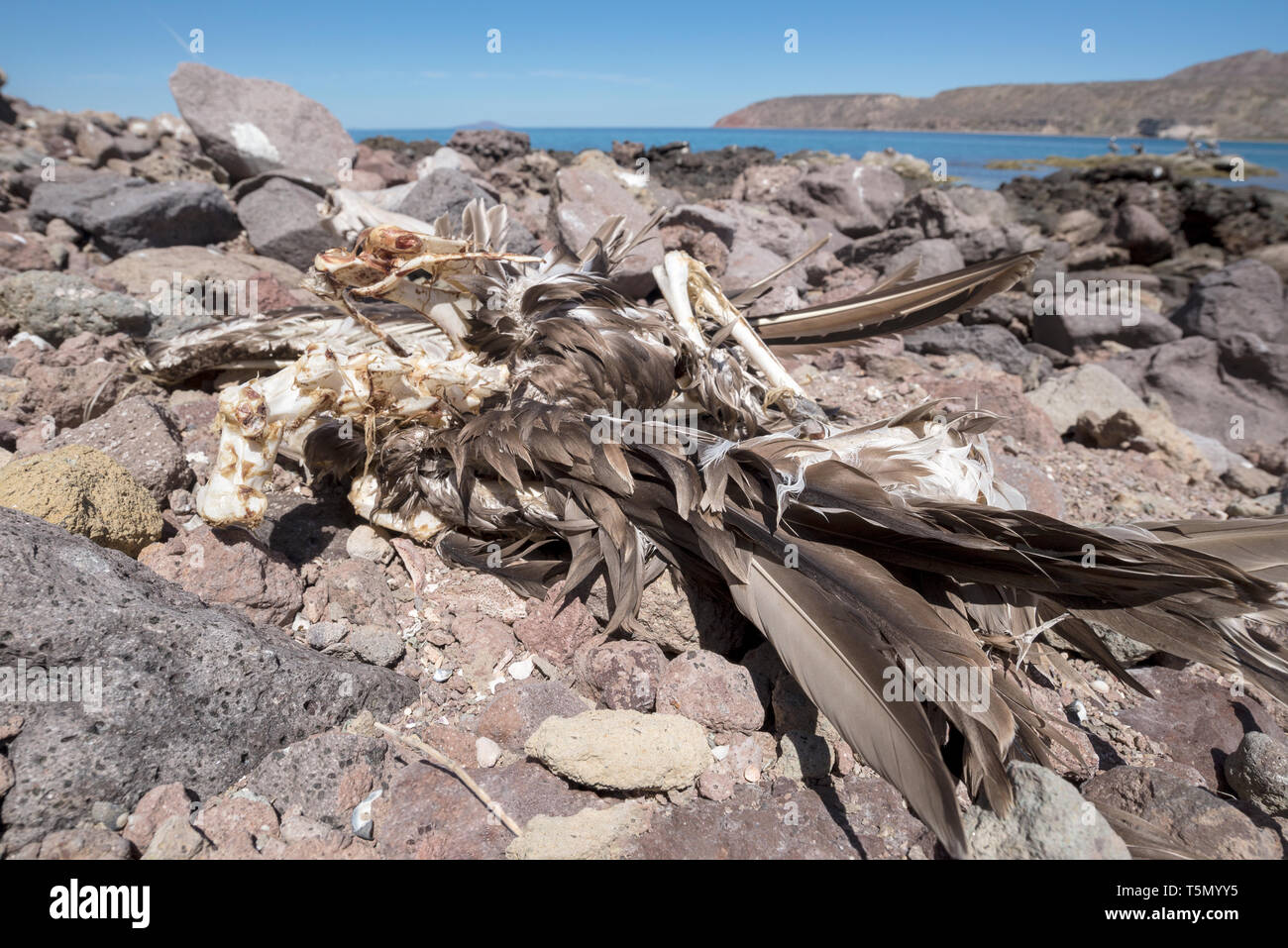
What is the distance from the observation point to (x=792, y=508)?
2.47 m

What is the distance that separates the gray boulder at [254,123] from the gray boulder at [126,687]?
29.0 ft

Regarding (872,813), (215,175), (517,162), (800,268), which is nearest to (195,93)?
(215,175)

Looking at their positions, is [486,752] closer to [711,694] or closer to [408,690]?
[408,690]

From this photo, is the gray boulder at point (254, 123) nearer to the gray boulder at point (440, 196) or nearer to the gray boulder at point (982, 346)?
the gray boulder at point (440, 196)

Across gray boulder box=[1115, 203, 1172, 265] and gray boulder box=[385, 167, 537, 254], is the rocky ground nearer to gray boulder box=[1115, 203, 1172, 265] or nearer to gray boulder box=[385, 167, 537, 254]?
gray boulder box=[385, 167, 537, 254]

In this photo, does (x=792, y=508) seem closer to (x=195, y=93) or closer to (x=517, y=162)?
(x=195, y=93)

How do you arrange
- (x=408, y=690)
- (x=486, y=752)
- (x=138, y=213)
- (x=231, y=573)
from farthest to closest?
(x=138, y=213)
(x=231, y=573)
(x=408, y=690)
(x=486, y=752)

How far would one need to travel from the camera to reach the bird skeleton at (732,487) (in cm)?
202

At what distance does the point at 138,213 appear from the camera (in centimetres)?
638

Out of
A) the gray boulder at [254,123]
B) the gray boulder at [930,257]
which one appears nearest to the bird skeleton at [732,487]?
the gray boulder at [930,257]

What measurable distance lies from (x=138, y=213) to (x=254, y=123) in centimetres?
413

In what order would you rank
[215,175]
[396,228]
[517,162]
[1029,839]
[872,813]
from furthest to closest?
[517,162]
[215,175]
[396,228]
[872,813]
[1029,839]

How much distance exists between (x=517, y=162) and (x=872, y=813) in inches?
539
